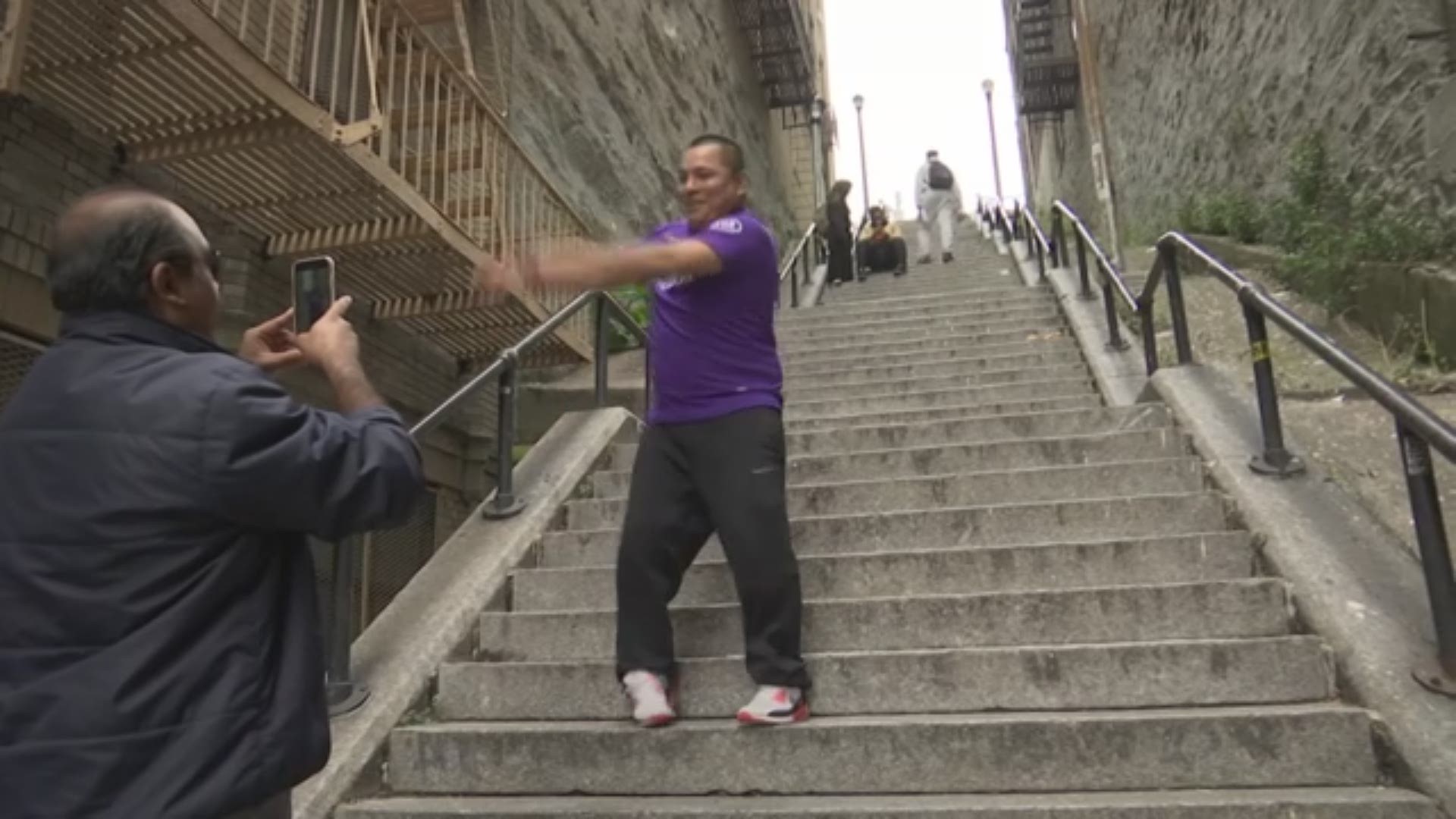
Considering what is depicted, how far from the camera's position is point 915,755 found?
2584 millimetres

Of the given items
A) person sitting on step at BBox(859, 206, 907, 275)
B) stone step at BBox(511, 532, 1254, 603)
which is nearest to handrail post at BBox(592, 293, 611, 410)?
stone step at BBox(511, 532, 1254, 603)

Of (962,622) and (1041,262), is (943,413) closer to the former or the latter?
(962,622)

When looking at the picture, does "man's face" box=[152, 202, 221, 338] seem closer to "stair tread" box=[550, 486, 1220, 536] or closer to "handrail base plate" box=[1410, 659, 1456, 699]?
"stair tread" box=[550, 486, 1220, 536]

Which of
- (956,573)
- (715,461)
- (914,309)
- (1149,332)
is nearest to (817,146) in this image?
(914,309)

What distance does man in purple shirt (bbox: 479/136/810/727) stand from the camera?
266 cm

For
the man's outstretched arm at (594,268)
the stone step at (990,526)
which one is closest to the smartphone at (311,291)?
the man's outstretched arm at (594,268)

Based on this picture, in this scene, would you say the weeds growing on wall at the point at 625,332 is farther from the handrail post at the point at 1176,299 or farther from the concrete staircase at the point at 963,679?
the handrail post at the point at 1176,299

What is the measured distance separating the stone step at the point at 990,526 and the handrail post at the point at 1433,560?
0.99 metres

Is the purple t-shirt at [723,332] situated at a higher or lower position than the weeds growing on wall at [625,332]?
lower

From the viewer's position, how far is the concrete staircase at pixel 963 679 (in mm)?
2434

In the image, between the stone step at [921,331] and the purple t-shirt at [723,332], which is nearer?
the purple t-shirt at [723,332]

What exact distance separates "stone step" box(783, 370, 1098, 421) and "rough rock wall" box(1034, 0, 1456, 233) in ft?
6.54

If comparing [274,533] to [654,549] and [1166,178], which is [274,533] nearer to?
[654,549]

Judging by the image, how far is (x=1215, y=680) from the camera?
2686mm
